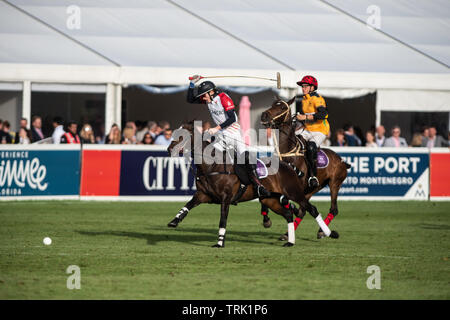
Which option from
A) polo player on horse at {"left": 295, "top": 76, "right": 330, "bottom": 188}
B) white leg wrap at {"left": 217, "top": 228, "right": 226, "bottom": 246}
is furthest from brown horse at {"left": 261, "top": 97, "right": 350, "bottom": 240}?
white leg wrap at {"left": 217, "top": 228, "right": 226, "bottom": 246}

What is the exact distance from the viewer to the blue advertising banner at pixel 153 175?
21.5 m

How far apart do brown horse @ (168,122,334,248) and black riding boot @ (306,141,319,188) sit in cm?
105

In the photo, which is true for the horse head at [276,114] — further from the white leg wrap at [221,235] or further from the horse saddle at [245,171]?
the white leg wrap at [221,235]

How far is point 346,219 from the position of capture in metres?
18.0

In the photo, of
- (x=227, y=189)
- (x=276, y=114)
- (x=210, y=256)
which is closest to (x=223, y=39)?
(x=276, y=114)

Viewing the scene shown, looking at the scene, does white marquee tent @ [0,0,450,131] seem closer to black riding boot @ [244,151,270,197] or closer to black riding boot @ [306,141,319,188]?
black riding boot @ [306,141,319,188]

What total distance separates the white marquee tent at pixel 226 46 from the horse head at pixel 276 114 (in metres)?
11.7

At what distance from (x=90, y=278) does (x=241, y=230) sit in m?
6.26

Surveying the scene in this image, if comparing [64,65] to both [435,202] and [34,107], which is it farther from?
[435,202]

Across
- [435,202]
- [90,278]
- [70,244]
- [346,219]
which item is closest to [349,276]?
[90,278]

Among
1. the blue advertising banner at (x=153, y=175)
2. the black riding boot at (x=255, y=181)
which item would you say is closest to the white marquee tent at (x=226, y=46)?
the blue advertising banner at (x=153, y=175)

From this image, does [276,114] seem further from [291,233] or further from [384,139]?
[384,139]

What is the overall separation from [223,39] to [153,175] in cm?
694

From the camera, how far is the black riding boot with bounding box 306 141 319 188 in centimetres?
1427
